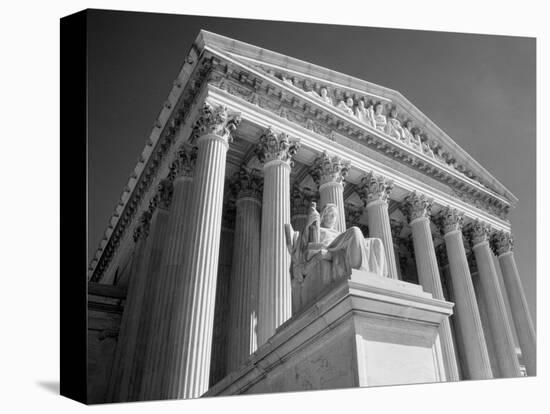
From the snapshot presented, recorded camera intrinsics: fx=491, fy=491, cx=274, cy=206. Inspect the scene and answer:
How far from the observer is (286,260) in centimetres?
1505

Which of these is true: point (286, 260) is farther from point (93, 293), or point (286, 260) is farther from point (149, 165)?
point (93, 293)

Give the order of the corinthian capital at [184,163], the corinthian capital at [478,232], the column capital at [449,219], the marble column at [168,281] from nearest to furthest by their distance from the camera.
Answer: the marble column at [168,281] → the corinthian capital at [184,163] → the column capital at [449,219] → the corinthian capital at [478,232]

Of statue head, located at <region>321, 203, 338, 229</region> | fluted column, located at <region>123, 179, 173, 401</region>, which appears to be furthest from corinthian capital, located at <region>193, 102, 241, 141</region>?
statue head, located at <region>321, 203, 338, 229</region>

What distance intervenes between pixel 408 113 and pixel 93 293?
676 inches

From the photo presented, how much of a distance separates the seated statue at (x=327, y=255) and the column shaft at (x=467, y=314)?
49.1ft

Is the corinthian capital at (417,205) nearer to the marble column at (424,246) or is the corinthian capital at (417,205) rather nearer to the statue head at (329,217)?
the marble column at (424,246)

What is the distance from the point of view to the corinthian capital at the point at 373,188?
20391 millimetres

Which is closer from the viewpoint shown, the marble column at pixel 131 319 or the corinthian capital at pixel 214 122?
the marble column at pixel 131 319

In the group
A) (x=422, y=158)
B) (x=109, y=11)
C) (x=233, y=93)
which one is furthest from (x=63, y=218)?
(x=422, y=158)

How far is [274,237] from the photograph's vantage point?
50.8ft

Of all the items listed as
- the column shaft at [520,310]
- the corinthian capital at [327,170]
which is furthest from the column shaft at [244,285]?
the column shaft at [520,310]

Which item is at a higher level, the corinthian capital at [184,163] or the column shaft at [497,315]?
the corinthian capital at [184,163]

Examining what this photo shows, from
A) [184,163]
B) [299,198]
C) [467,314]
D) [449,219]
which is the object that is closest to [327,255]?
[184,163]

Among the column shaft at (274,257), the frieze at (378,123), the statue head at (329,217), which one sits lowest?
the statue head at (329,217)
